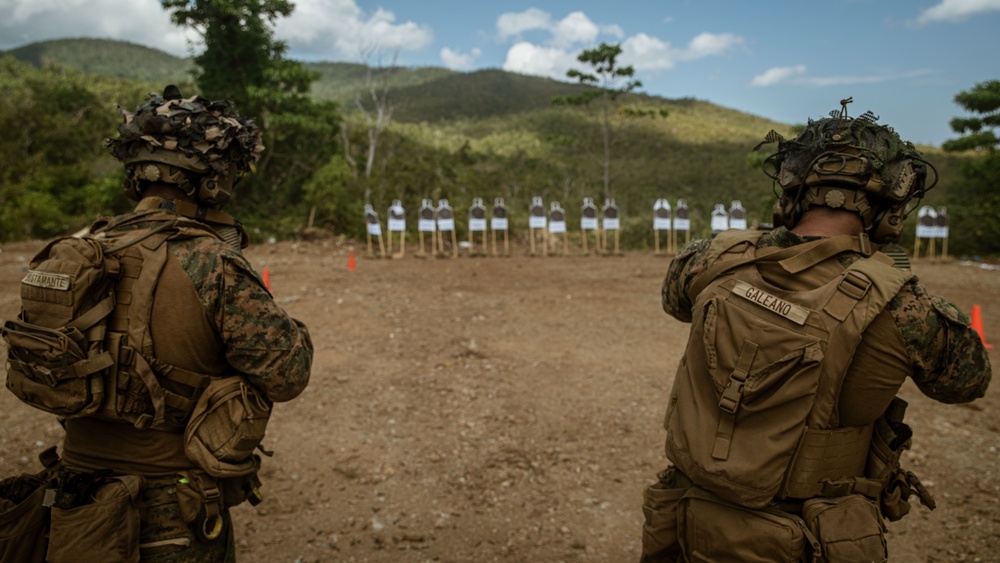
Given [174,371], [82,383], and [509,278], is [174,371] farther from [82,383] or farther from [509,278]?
[509,278]

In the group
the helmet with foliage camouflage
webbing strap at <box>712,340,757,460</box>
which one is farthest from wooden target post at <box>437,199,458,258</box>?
webbing strap at <box>712,340,757,460</box>

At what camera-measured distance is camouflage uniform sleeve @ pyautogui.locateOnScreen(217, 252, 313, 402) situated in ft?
6.28

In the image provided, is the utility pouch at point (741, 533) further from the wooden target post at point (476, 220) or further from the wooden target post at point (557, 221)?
the wooden target post at point (557, 221)

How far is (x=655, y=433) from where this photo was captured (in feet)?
14.3

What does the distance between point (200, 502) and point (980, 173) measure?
1712cm

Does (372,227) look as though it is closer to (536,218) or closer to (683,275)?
(536,218)

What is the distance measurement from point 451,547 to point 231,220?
1945 millimetres

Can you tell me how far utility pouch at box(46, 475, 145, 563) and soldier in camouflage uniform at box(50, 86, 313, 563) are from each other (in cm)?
6

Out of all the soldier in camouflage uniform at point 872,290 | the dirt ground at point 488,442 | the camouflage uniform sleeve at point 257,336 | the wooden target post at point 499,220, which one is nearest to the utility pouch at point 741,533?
the soldier in camouflage uniform at point 872,290

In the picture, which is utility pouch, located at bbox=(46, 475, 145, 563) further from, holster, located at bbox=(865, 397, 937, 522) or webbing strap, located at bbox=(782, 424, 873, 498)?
holster, located at bbox=(865, 397, 937, 522)

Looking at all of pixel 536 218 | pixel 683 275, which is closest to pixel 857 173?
pixel 683 275

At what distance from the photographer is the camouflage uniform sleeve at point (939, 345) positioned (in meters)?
1.66

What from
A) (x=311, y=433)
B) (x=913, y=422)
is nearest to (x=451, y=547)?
(x=311, y=433)

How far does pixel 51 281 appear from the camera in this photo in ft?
5.64
